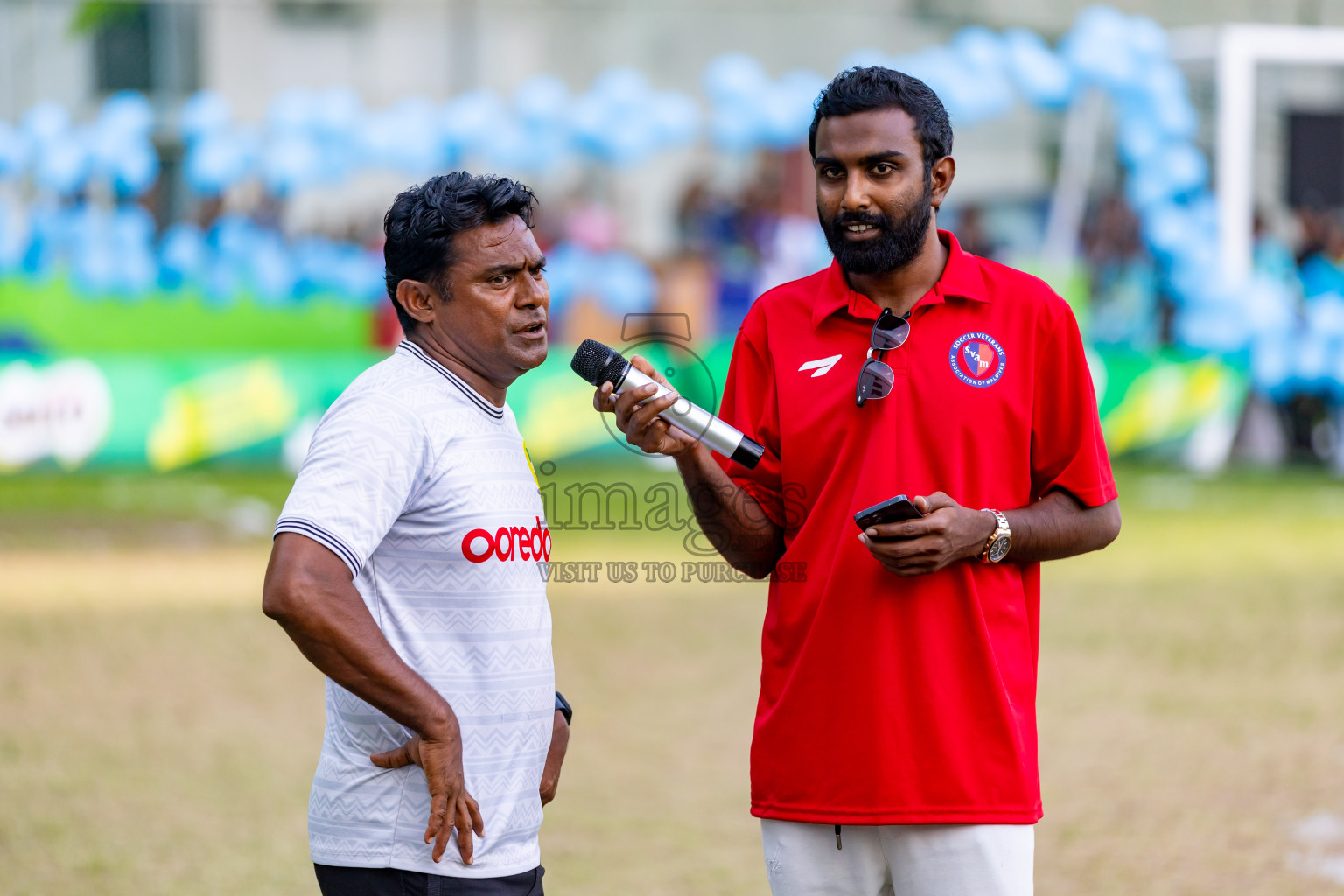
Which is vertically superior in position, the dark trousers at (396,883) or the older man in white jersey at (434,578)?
the older man in white jersey at (434,578)

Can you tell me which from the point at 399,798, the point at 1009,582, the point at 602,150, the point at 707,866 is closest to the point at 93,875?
the point at 707,866

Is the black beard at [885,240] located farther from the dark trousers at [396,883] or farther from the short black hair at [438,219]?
the dark trousers at [396,883]

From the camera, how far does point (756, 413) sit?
322 centimetres

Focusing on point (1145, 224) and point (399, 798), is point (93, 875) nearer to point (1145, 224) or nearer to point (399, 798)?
point (399, 798)

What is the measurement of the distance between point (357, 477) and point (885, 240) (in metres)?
1.16

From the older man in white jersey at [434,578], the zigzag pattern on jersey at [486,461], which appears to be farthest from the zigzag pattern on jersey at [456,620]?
the zigzag pattern on jersey at [486,461]

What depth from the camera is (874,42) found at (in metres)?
21.0

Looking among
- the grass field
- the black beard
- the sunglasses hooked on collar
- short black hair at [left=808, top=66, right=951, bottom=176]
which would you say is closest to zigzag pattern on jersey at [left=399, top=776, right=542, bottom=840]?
the sunglasses hooked on collar

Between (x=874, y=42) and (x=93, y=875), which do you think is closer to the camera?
(x=93, y=875)

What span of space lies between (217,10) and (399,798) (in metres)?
18.5

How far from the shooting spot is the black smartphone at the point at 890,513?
2797 millimetres

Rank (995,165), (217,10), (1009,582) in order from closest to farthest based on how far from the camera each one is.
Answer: (1009,582) → (217,10) → (995,165)

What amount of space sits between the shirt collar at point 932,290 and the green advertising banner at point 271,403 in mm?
11190

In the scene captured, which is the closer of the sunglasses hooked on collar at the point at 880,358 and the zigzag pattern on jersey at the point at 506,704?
the zigzag pattern on jersey at the point at 506,704
